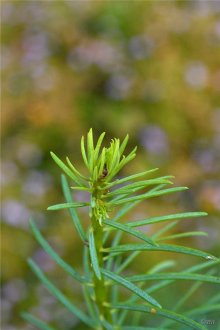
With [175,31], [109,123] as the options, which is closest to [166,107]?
[109,123]

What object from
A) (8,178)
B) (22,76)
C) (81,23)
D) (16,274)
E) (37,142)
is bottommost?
(16,274)

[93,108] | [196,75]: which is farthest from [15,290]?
[196,75]

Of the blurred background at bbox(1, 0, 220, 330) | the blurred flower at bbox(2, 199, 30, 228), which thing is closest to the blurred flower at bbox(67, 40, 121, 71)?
the blurred background at bbox(1, 0, 220, 330)

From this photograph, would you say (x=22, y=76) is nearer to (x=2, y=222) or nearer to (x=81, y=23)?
(x=81, y=23)

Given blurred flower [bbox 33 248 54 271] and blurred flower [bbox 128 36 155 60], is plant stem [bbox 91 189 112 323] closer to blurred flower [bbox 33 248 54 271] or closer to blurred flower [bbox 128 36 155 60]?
blurred flower [bbox 33 248 54 271]

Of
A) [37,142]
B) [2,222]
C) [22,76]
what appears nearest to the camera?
[2,222]

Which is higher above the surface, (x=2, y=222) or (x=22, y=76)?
(x=22, y=76)
